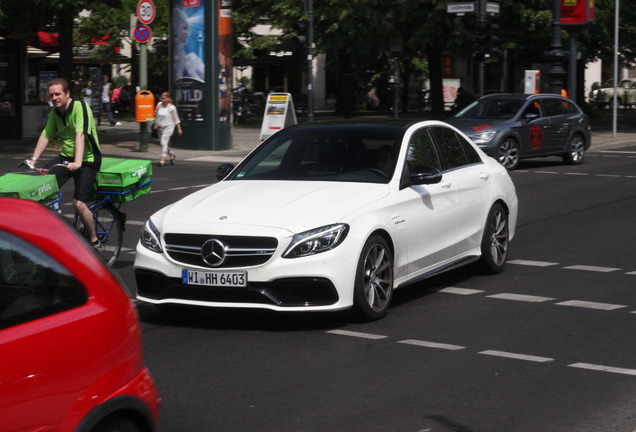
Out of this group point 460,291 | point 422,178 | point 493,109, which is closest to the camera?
point 422,178

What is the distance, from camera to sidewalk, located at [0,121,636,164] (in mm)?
26188

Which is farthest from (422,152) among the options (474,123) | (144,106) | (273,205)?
(144,106)

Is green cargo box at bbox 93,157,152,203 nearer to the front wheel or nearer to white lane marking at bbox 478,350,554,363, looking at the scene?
white lane marking at bbox 478,350,554,363

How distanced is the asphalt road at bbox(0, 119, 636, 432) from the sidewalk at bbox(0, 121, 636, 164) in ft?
53.0

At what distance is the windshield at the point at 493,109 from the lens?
2217 centimetres

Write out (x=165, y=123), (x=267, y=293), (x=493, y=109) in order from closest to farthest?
(x=267, y=293), (x=493, y=109), (x=165, y=123)

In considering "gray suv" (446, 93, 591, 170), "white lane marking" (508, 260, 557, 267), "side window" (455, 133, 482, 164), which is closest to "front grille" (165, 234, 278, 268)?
"side window" (455, 133, 482, 164)

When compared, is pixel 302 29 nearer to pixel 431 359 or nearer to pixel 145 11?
pixel 145 11

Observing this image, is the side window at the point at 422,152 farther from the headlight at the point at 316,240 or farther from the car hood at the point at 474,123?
the car hood at the point at 474,123

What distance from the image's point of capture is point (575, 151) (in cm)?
2322

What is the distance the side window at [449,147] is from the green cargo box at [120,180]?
2957 mm

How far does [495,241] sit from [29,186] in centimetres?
426

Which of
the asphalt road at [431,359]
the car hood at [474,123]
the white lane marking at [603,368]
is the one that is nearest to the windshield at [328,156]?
the asphalt road at [431,359]

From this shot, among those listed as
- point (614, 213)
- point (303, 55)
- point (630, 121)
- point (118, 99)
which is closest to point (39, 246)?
point (614, 213)
